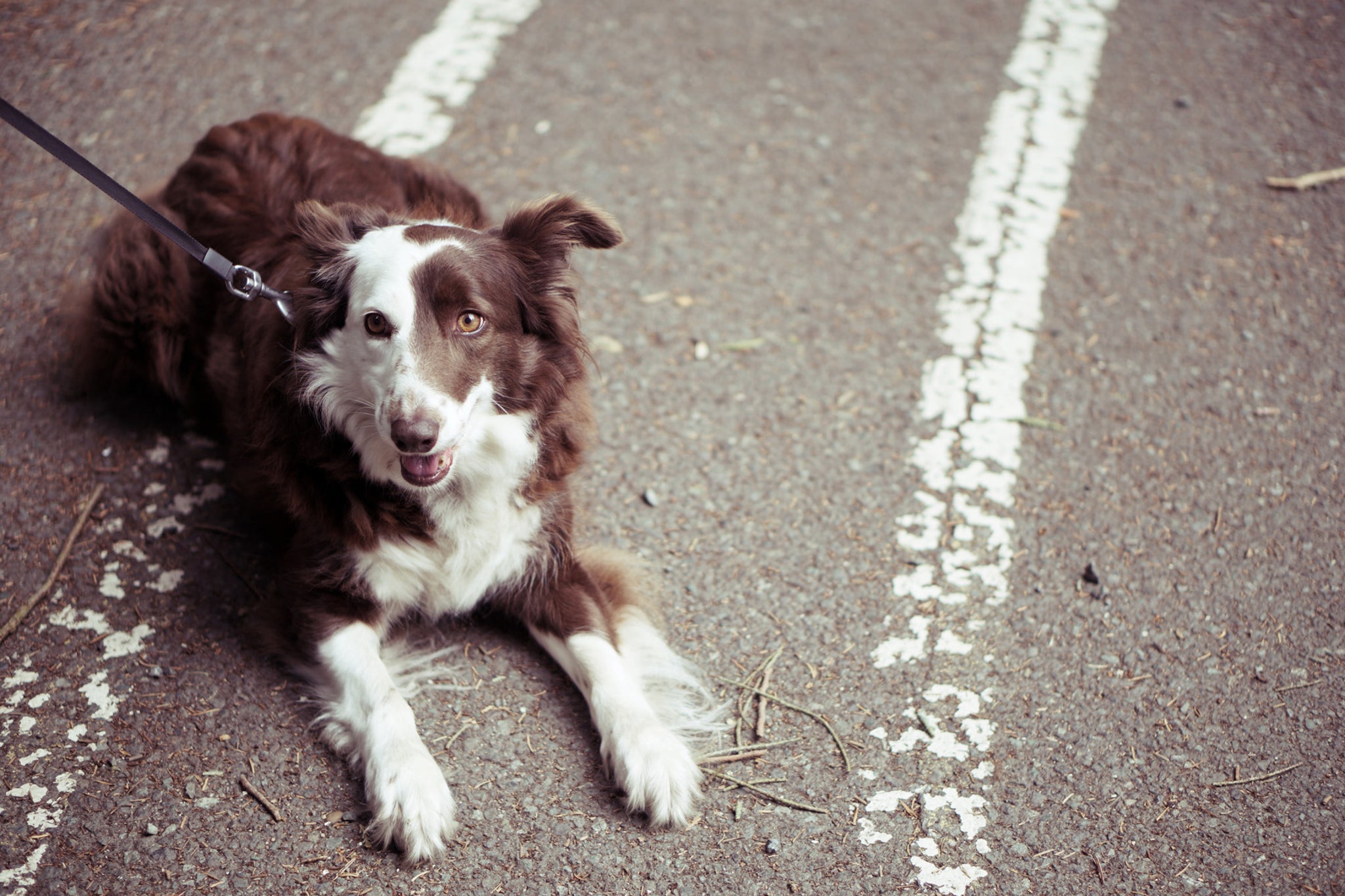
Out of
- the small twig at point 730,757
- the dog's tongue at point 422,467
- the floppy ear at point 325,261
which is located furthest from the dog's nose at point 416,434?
the small twig at point 730,757

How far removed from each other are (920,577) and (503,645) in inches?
53.5

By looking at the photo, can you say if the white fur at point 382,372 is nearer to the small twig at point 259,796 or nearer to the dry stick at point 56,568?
the small twig at point 259,796

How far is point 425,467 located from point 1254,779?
238 cm

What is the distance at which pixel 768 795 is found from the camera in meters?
2.73

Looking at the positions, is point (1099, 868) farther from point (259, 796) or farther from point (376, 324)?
point (376, 324)

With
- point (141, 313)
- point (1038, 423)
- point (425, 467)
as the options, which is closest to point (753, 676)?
point (425, 467)

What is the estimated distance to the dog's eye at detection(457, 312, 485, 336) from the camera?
2596mm

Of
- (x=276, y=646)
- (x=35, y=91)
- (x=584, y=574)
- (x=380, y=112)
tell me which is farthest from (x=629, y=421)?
(x=35, y=91)

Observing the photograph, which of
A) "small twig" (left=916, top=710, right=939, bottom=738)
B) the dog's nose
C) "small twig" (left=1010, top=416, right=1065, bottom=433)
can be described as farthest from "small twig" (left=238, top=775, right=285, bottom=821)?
"small twig" (left=1010, top=416, right=1065, bottom=433)

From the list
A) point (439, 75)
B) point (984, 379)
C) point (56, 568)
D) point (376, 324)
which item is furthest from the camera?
point (439, 75)

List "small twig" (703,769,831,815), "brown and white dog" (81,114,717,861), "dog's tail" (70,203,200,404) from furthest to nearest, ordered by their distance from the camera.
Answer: "dog's tail" (70,203,200,404), "small twig" (703,769,831,815), "brown and white dog" (81,114,717,861)

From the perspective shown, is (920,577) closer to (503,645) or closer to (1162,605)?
(1162,605)

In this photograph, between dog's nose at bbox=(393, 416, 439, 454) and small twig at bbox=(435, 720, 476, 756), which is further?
small twig at bbox=(435, 720, 476, 756)

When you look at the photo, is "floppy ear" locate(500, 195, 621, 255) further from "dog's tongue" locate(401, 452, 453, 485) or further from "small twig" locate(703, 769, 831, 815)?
"small twig" locate(703, 769, 831, 815)
